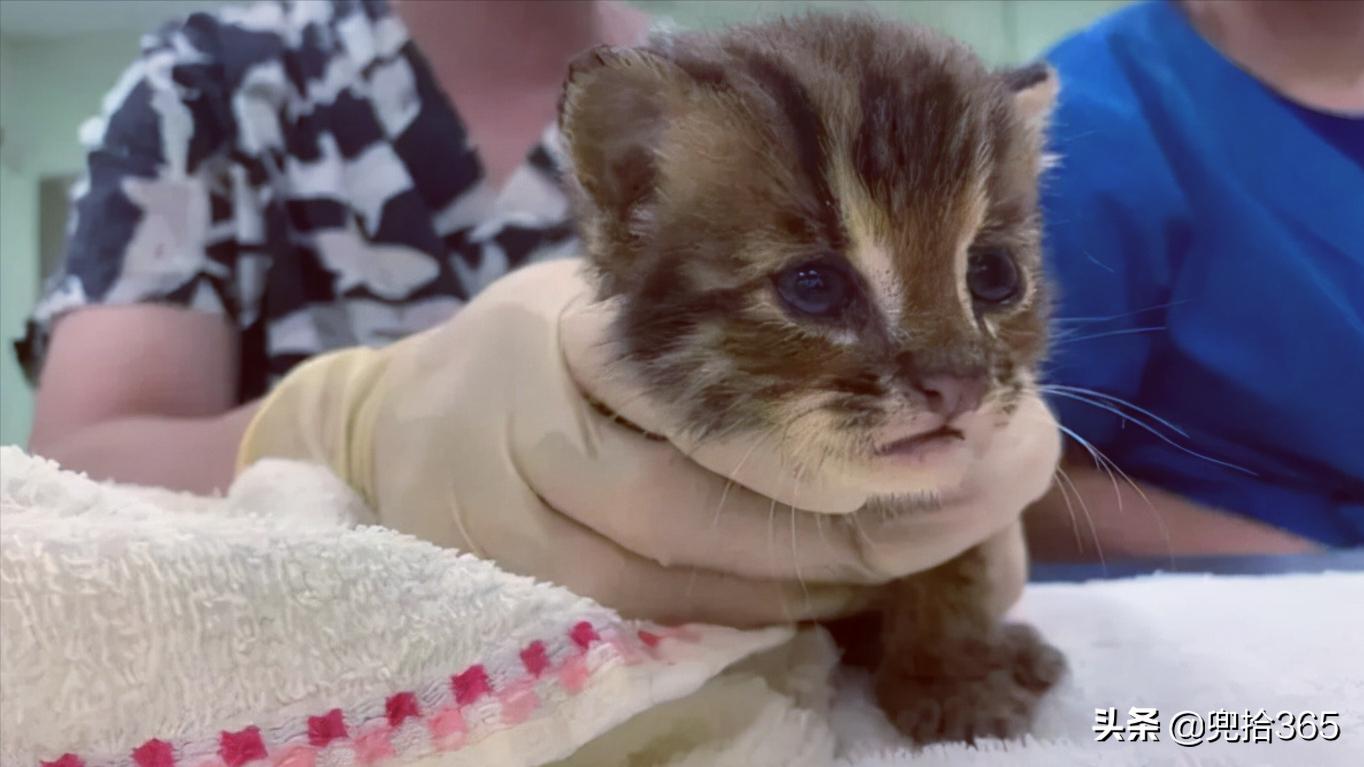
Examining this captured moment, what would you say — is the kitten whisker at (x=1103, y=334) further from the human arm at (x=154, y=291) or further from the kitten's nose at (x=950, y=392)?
the human arm at (x=154, y=291)

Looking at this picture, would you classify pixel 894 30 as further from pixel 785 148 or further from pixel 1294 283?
pixel 1294 283

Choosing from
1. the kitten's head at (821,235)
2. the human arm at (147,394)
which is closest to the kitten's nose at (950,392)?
the kitten's head at (821,235)

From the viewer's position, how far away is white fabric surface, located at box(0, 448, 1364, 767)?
18.3 inches

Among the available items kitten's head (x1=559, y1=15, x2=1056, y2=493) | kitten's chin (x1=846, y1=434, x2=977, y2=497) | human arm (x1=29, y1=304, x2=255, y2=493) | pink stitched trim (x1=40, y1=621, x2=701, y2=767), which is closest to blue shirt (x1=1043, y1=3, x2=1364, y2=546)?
kitten's head (x1=559, y1=15, x2=1056, y2=493)

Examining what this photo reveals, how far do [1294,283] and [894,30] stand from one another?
0.30 meters

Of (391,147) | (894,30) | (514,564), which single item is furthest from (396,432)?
→ (391,147)

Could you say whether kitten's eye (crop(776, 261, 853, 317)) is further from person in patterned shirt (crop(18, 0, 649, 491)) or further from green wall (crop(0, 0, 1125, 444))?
person in patterned shirt (crop(18, 0, 649, 491))

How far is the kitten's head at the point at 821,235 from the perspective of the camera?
614mm

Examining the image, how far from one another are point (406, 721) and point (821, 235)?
359 mm

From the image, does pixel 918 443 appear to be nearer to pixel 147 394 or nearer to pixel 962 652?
pixel 962 652

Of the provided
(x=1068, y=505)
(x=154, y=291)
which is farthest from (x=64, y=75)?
(x=1068, y=505)

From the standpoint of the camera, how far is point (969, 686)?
2.47ft

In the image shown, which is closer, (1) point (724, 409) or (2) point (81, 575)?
(2) point (81, 575)

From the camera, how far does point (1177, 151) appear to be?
2.44ft
